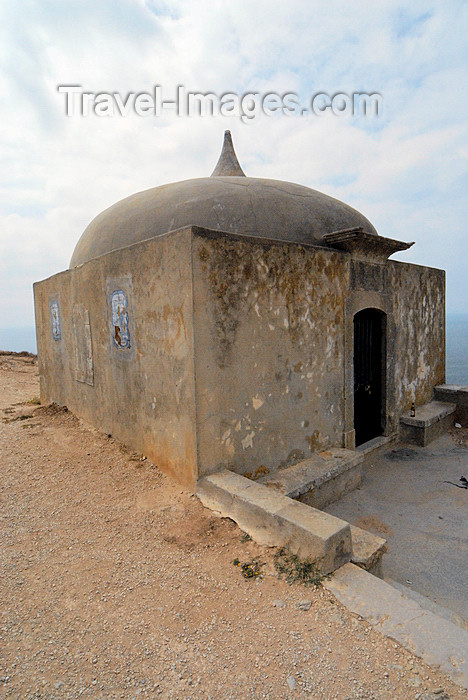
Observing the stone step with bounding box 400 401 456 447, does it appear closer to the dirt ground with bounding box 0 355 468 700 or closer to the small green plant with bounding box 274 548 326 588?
the dirt ground with bounding box 0 355 468 700

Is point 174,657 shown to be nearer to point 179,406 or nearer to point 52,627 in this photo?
point 52,627

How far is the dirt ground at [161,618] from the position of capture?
193 centimetres

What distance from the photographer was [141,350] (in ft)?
14.5

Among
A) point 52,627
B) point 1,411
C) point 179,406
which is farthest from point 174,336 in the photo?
point 1,411

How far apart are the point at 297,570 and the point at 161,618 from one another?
36.9 inches

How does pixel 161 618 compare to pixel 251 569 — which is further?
pixel 251 569

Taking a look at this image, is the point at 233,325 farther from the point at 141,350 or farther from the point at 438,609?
the point at 438,609

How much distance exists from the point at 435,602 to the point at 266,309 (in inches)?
119

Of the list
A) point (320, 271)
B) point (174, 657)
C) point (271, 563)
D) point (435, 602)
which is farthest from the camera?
point (320, 271)

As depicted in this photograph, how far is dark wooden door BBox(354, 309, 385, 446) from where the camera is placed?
6258 millimetres

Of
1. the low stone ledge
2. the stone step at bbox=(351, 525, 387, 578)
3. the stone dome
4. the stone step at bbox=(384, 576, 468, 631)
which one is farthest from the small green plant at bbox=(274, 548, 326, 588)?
the low stone ledge

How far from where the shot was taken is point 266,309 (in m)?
4.14

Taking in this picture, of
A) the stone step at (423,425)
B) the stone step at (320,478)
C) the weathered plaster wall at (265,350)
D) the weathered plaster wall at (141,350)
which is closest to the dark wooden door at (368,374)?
the stone step at (423,425)

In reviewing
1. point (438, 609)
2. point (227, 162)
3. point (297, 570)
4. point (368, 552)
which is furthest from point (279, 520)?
point (227, 162)
